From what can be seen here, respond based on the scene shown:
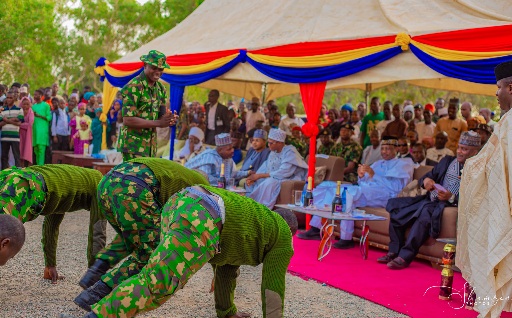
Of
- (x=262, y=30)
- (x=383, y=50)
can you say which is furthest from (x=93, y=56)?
(x=383, y=50)

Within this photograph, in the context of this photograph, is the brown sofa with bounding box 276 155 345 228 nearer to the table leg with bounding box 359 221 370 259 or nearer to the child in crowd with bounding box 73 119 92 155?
the table leg with bounding box 359 221 370 259

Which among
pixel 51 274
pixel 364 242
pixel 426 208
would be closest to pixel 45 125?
pixel 364 242

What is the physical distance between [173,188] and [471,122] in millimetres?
8489

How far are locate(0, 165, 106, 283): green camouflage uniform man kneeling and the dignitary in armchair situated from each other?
3300mm

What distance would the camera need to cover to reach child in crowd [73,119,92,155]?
15.2 metres

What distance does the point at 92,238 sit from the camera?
5.31 m

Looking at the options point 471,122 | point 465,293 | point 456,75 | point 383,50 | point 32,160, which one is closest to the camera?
point 465,293

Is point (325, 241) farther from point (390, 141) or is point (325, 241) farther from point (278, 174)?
point (278, 174)

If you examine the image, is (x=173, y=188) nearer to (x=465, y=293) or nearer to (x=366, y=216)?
(x=465, y=293)

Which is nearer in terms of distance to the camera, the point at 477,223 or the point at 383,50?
the point at 477,223

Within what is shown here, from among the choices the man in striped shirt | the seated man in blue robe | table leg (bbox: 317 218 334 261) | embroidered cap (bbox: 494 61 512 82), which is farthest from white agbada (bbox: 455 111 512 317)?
the man in striped shirt

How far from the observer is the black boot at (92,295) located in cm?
448

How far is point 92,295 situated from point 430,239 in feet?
13.4

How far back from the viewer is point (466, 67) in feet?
25.0
